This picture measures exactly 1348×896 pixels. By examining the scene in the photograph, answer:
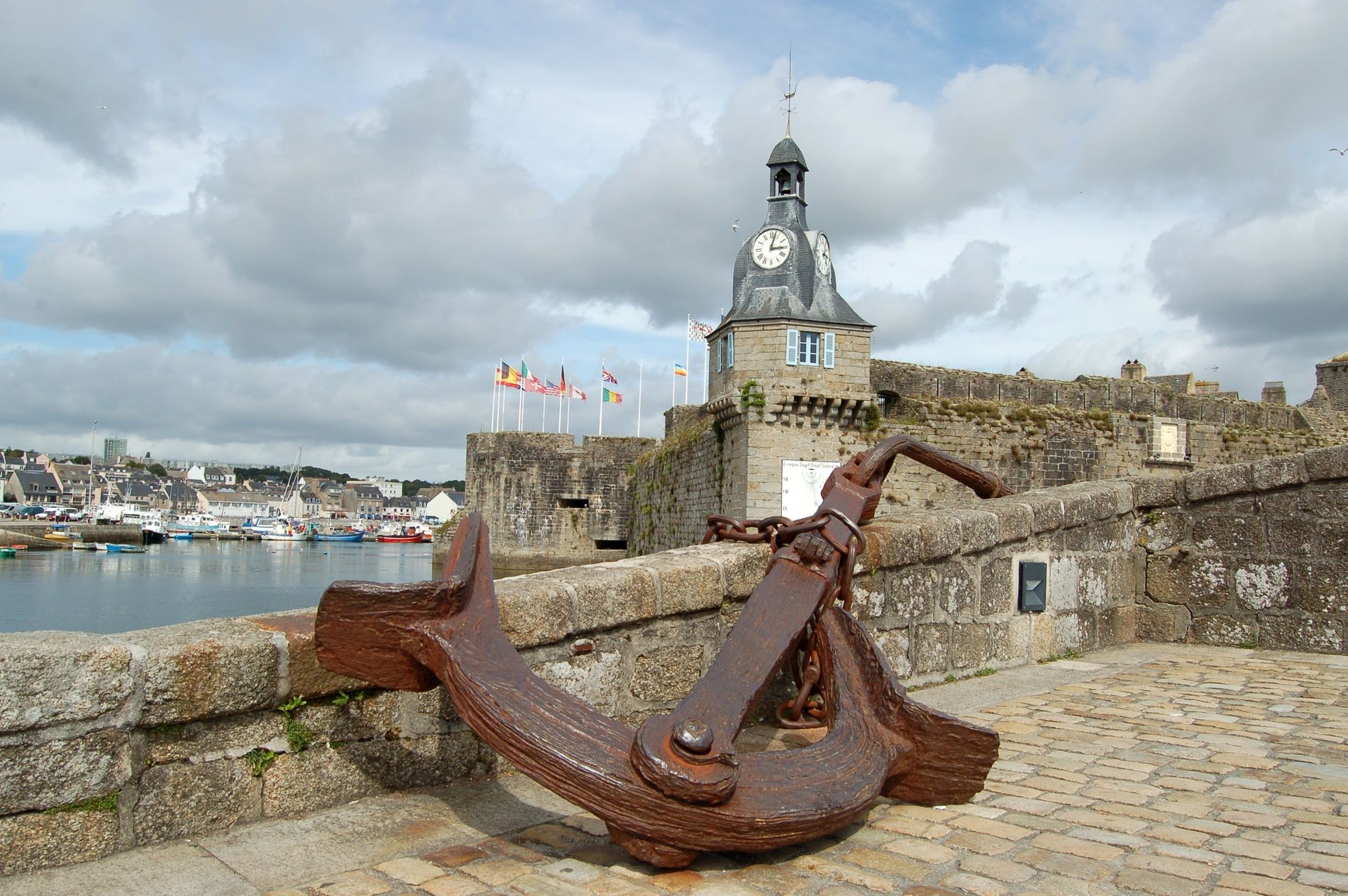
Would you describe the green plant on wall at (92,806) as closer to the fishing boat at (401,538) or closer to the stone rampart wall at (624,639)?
the stone rampart wall at (624,639)

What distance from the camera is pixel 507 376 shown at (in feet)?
134

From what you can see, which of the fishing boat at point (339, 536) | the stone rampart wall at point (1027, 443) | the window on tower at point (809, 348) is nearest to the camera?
the window on tower at point (809, 348)

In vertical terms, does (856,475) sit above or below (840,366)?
below

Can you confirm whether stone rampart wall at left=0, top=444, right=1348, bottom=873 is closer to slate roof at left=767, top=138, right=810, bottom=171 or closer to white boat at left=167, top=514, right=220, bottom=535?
slate roof at left=767, top=138, right=810, bottom=171

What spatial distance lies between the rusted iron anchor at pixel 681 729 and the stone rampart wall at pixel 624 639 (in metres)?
0.46

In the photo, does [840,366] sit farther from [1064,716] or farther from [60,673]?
[60,673]

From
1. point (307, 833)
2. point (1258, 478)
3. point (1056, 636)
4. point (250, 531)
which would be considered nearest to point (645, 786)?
point (307, 833)

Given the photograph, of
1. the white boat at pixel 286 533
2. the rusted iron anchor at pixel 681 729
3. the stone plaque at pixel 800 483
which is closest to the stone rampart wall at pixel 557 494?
the stone plaque at pixel 800 483

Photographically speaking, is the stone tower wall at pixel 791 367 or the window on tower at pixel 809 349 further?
the window on tower at pixel 809 349

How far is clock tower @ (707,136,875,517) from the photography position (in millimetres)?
21828

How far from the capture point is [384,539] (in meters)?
102

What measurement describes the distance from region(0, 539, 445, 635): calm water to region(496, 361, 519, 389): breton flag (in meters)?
10.2

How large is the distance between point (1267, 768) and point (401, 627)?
3010 mm

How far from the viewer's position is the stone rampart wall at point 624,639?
2387 millimetres
